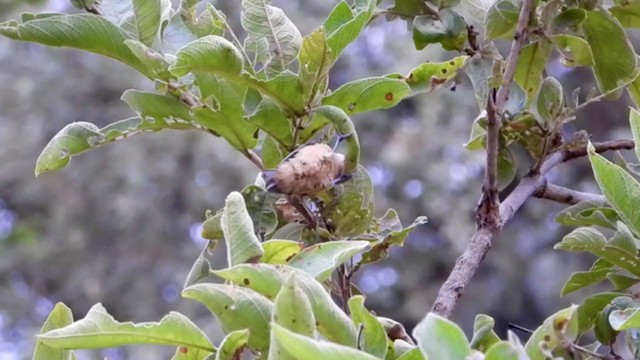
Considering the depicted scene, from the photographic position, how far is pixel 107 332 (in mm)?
503

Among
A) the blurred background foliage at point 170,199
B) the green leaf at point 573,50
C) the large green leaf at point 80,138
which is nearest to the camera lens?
the large green leaf at point 80,138

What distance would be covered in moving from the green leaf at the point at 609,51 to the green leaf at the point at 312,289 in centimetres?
44

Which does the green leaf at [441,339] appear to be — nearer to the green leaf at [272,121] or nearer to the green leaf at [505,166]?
the green leaf at [272,121]

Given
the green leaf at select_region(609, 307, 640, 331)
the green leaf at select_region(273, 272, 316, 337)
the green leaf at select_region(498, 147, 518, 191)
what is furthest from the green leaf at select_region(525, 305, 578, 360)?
the green leaf at select_region(498, 147, 518, 191)

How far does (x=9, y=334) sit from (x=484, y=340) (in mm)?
5654

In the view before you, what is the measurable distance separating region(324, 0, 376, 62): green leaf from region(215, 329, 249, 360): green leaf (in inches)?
9.2

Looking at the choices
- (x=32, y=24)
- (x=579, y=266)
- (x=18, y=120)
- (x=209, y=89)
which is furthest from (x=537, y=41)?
(x=18, y=120)

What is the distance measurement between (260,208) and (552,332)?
0.77 feet

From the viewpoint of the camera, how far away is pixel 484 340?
1.90 feet

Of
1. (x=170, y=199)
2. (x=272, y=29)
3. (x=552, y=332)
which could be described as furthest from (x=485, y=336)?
(x=170, y=199)

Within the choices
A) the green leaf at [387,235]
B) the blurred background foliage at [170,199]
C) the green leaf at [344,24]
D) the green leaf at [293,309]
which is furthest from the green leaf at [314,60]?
the blurred background foliage at [170,199]

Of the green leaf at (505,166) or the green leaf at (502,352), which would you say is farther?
the green leaf at (505,166)

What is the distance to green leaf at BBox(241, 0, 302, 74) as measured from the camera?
0.70 m

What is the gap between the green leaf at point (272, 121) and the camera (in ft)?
2.18
